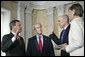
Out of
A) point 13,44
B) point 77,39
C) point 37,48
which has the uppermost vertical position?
point 77,39

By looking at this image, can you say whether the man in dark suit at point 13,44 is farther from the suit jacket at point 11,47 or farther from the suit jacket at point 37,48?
the suit jacket at point 37,48

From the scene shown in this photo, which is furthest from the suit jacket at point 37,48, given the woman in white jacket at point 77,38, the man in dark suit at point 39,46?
the woman in white jacket at point 77,38

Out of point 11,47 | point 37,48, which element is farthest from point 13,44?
point 37,48

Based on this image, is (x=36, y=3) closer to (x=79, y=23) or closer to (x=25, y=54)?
(x=25, y=54)

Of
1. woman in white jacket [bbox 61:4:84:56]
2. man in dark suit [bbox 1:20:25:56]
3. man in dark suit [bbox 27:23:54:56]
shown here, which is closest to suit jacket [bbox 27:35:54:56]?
man in dark suit [bbox 27:23:54:56]

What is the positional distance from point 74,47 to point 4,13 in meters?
5.67

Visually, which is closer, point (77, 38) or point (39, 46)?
point (77, 38)

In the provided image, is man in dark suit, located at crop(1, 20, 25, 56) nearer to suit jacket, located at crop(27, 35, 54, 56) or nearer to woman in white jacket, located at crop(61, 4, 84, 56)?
suit jacket, located at crop(27, 35, 54, 56)

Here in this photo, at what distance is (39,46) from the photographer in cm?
374

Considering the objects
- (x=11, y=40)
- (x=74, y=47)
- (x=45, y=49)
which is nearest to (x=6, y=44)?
(x=11, y=40)

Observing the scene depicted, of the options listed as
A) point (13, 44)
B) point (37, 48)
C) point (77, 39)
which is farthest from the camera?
point (37, 48)

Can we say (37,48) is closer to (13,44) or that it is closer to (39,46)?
(39,46)

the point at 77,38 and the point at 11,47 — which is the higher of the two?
the point at 77,38

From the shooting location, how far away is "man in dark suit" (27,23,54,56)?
3.71m
